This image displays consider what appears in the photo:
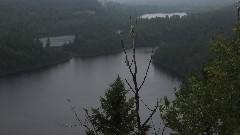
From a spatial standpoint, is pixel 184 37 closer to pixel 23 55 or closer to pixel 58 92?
pixel 23 55

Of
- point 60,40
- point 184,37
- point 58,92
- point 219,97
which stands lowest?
point 60,40

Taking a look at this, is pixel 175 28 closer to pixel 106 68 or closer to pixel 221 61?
pixel 106 68

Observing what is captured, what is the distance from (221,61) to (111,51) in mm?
135780

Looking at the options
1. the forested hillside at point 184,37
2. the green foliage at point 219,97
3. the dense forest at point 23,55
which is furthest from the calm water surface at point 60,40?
the green foliage at point 219,97

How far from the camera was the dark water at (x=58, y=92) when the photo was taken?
58.8 metres

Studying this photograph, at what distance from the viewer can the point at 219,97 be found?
1222cm

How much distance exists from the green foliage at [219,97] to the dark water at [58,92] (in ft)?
134

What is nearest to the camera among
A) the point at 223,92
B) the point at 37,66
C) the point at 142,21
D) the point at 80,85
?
the point at 223,92

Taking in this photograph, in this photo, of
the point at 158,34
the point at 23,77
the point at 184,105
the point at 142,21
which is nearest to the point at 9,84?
the point at 23,77

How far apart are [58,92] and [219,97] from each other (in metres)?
69.6

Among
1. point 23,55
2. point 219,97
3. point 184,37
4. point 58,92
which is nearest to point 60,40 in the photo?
point 184,37

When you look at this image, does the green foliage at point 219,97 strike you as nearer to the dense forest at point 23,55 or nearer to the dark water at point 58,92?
the dark water at point 58,92

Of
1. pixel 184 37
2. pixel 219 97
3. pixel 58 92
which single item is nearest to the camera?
pixel 219 97

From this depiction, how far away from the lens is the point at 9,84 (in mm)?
89750
